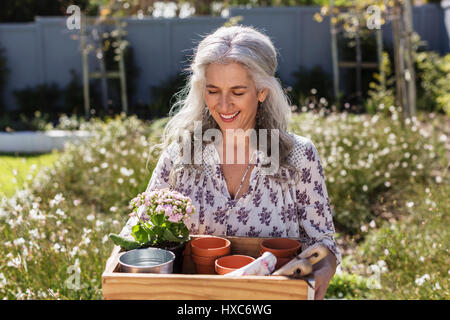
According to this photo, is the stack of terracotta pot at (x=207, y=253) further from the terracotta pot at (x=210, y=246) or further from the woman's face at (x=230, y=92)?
the woman's face at (x=230, y=92)

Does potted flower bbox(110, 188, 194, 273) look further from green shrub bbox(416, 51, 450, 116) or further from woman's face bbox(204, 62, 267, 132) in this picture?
green shrub bbox(416, 51, 450, 116)

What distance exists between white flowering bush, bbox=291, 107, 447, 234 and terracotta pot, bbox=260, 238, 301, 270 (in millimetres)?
2729

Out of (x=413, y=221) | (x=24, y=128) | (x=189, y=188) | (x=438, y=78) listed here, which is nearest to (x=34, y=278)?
(x=189, y=188)

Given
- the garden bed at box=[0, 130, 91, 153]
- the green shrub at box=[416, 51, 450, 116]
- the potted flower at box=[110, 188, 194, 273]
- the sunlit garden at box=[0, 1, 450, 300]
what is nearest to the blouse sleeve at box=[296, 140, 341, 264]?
the potted flower at box=[110, 188, 194, 273]

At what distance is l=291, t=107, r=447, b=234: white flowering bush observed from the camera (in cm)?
443

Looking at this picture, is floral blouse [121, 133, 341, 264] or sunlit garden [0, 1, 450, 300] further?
sunlit garden [0, 1, 450, 300]

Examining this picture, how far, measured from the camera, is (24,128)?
847 centimetres

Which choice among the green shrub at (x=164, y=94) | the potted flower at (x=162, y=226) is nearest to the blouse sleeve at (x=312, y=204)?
the potted flower at (x=162, y=226)

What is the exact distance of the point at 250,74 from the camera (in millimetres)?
1851

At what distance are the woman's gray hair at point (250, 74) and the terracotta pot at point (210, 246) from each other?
0.53 meters

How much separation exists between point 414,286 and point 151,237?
7.13ft

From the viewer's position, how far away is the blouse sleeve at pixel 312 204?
6.35 ft

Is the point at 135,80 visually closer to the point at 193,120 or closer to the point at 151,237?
the point at 193,120
